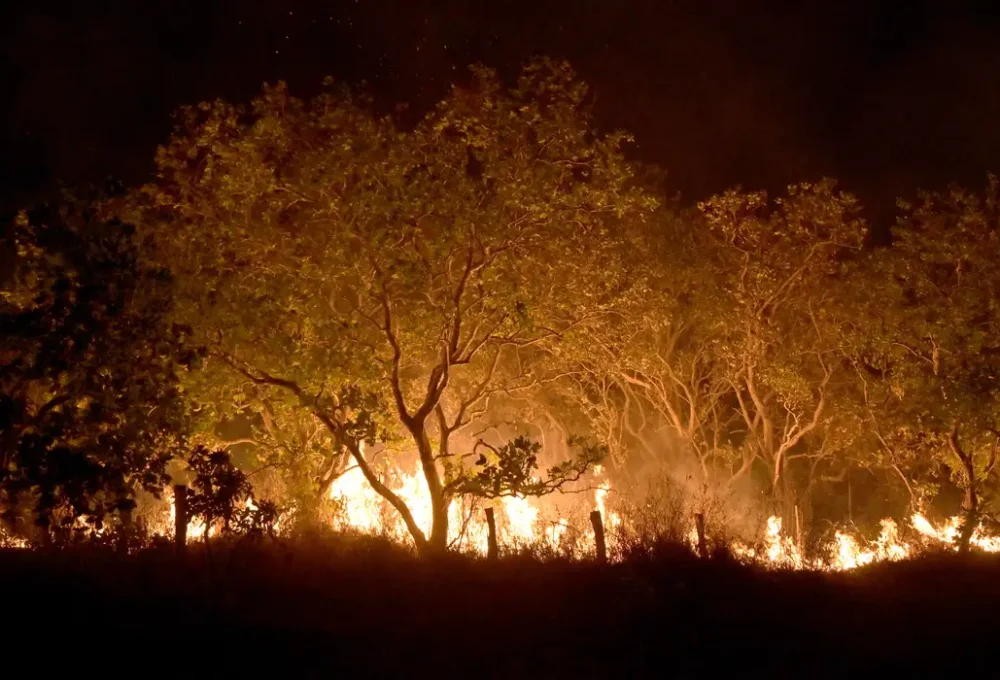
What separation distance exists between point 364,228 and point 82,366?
5163mm

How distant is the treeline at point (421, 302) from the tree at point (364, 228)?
48 mm

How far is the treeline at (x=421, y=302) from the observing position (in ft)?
33.2

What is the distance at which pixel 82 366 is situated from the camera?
9.91m

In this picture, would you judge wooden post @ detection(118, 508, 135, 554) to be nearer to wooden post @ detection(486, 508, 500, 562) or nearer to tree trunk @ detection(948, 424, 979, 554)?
wooden post @ detection(486, 508, 500, 562)

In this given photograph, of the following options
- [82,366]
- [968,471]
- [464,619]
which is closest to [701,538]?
[464,619]

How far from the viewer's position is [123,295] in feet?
33.3

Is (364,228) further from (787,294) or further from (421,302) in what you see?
(787,294)

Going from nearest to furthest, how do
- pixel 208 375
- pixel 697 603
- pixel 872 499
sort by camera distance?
pixel 697 603 < pixel 208 375 < pixel 872 499

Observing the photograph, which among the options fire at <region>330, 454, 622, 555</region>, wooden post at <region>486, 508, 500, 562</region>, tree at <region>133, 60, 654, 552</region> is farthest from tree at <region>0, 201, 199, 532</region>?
fire at <region>330, 454, 622, 555</region>

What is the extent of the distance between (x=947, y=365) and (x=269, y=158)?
1434cm

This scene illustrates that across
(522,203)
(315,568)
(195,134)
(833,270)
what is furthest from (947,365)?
(195,134)

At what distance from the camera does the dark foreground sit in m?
→ 8.19

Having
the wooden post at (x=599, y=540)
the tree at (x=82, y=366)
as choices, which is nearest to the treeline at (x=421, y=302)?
the tree at (x=82, y=366)

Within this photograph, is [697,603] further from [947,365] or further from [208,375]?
[947,365]
